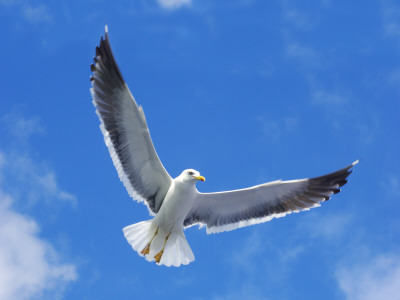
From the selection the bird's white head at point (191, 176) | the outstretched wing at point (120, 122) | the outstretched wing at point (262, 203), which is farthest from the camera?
the outstretched wing at point (262, 203)

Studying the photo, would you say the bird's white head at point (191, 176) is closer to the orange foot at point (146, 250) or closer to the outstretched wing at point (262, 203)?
the outstretched wing at point (262, 203)

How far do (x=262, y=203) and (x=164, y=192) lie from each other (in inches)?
65.3

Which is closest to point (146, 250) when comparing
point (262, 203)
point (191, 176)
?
point (191, 176)

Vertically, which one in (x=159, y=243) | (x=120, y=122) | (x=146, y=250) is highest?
(x=120, y=122)

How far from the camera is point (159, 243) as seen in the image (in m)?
10.2

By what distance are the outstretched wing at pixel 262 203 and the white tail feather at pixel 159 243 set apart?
1.85 ft

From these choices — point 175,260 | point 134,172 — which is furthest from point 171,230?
point 134,172

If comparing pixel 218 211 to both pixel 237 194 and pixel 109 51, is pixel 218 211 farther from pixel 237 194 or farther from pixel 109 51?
pixel 109 51

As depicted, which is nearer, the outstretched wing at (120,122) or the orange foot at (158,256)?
the outstretched wing at (120,122)

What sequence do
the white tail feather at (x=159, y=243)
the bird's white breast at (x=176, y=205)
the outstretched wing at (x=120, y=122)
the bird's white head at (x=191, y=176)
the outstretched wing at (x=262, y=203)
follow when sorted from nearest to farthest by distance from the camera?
the outstretched wing at (x=120, y=122), the bird's white head at (x=191, y=176), the bird's white breast at (x=176, y=205), the white tail feather at (x=159, y=243), the outstretched wing at (x=262, y=203)

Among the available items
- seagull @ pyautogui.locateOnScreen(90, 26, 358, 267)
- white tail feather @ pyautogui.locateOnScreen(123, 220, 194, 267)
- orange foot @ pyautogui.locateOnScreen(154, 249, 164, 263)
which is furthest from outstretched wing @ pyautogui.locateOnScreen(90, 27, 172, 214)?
orange foot @ pyautogui.locateOnScreen(154, 249, 164, 263)

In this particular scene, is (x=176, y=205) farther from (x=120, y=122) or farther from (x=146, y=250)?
(x=120, y=122)

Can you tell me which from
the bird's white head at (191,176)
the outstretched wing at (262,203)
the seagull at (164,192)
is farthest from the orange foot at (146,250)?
the bird's white head at (191,176)

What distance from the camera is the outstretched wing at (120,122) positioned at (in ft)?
31.5
